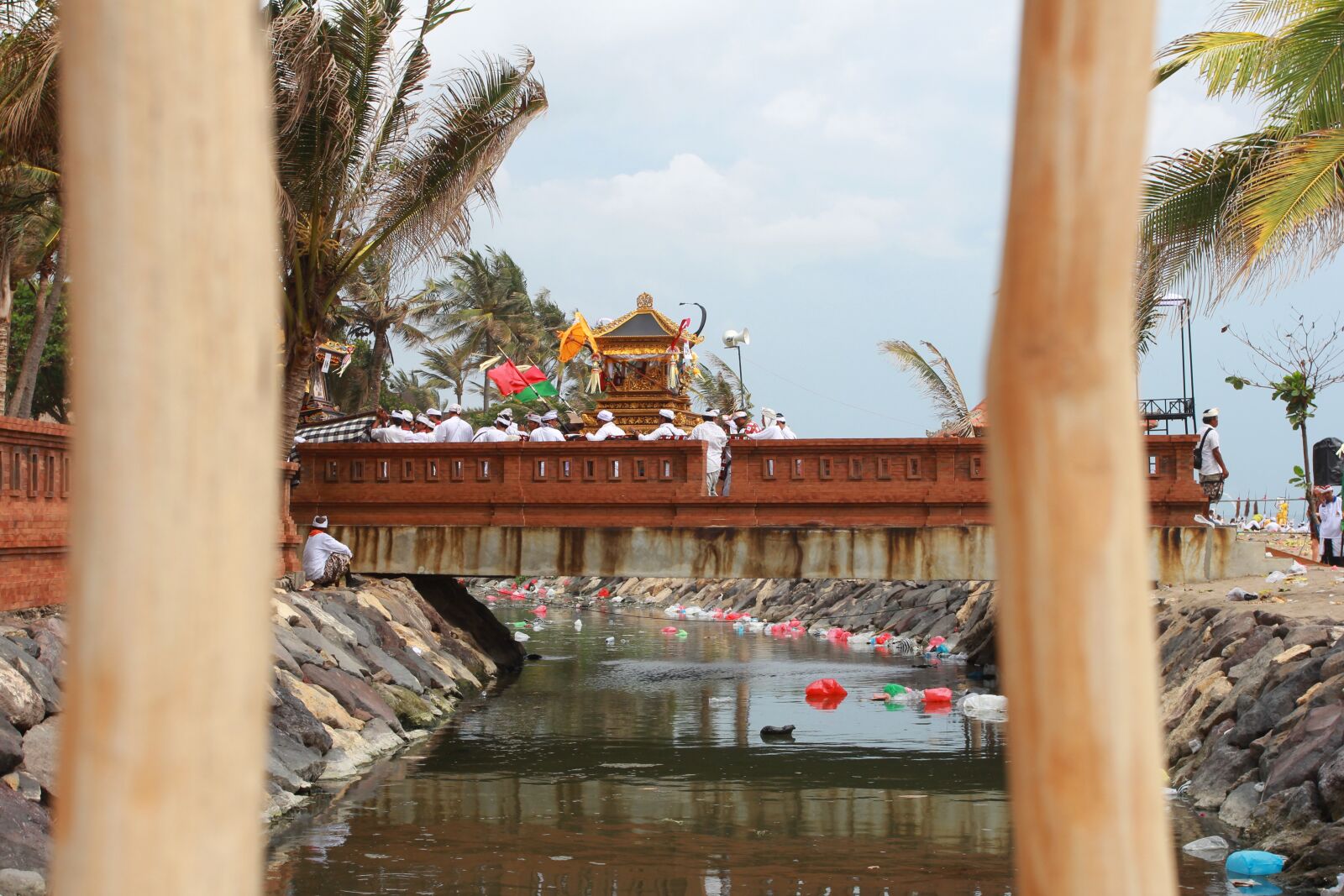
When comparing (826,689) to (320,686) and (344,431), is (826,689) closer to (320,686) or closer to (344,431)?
(320,686)

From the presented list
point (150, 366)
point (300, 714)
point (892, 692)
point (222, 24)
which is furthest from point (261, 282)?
point (892, 692)

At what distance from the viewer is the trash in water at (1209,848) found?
1010cm

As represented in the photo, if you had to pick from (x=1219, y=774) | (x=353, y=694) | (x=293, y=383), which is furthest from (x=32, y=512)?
(x=1219, y=774)

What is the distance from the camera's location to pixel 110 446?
2.20 meters

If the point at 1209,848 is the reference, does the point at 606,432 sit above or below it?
above

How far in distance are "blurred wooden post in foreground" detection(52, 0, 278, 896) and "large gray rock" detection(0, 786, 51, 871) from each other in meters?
6.52

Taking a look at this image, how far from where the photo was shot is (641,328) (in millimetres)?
25859

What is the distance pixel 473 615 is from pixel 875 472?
9.88 meters

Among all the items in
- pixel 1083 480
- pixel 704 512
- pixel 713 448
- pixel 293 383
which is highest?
pixel 293 383

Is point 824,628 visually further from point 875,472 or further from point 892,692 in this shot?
point 875,472

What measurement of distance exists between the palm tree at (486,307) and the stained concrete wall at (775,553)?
3669cm

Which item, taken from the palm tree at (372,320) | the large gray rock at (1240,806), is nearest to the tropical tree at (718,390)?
the palm tree at (372,320)

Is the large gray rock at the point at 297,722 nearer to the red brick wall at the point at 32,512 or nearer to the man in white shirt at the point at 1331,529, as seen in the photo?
the red brick wall at the point at 32,512

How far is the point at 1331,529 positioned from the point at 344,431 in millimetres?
14892
